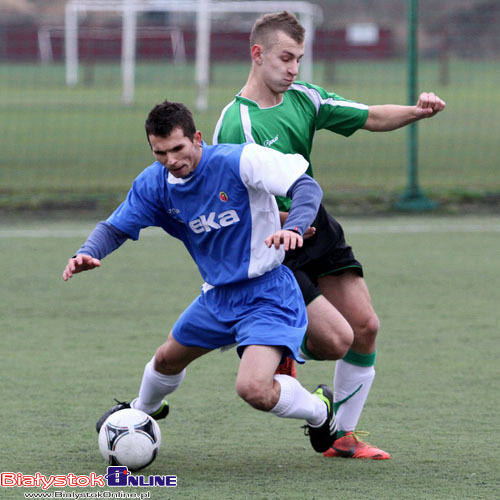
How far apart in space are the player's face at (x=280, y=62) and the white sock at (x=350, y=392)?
3.91 feet

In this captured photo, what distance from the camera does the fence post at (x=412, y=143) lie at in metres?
10.2

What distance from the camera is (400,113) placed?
175 inches

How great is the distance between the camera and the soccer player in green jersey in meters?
4.20

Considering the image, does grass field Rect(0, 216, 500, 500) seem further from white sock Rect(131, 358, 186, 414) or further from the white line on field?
the white line on field

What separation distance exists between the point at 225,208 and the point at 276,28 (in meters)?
0.86

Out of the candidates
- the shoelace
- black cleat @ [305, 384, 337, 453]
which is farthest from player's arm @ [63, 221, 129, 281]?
the shoelace

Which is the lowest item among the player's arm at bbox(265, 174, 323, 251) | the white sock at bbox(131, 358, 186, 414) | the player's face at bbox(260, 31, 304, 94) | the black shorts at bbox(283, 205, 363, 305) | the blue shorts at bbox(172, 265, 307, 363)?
the white sock at bbox(131, 358, 186, 414)

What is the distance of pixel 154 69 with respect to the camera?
1308 inches

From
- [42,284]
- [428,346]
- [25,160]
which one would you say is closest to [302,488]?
[428,346]

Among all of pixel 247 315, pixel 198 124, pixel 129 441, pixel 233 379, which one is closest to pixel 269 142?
pixel 247 315

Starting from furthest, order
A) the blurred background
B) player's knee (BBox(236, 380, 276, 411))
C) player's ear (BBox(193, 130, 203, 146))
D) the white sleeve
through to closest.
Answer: the blurred background < player's ear (BBox(193, 130, 203, 146)) < the white sleeve < player's knee (BBox(236, 380, 276, 411))

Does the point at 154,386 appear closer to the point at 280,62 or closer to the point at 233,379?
the point at 233,379

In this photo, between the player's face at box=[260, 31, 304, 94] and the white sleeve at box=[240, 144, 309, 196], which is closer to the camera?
the white sleeve at box=[240, 144, 309, 196]

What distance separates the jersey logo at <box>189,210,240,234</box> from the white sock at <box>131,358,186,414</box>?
0.60m
